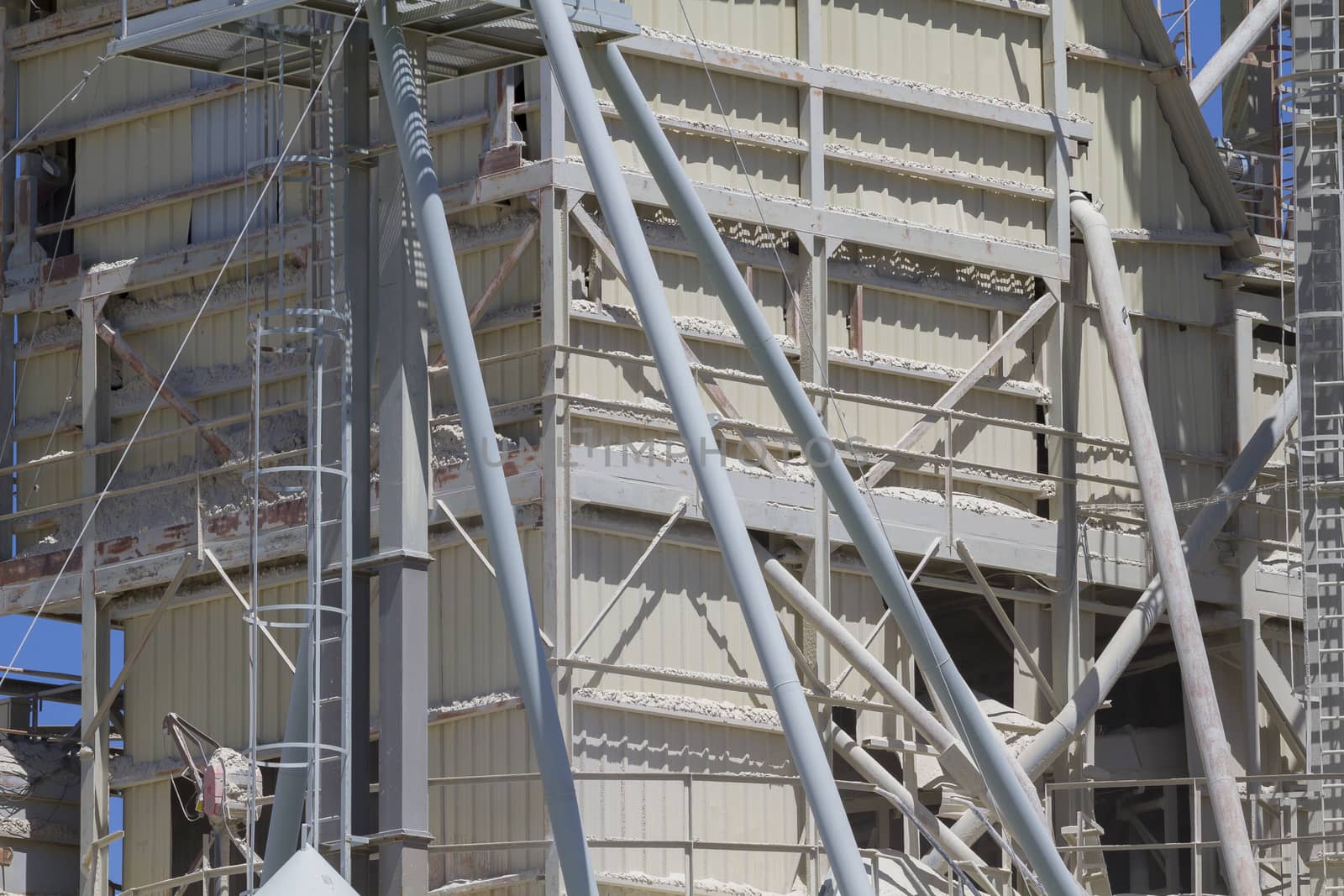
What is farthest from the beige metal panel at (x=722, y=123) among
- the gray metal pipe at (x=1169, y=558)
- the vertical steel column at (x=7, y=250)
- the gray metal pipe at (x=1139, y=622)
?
the vertical steel column at (x=7, y=250)

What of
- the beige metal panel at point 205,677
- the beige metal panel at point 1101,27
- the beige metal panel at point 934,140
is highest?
the beige metal panel at point 1101,27

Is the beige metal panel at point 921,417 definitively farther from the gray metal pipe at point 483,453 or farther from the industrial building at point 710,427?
the gray metal pipe at point 483,453

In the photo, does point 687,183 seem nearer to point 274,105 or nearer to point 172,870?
point 274,105

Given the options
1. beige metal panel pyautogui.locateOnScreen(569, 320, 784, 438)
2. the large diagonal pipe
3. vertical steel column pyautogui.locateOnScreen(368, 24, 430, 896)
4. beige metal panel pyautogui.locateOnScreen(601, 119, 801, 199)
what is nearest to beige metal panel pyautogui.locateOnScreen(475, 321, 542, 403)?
beige metal panel pyautogui.locateOnScreen(569, 320, 784, 438)

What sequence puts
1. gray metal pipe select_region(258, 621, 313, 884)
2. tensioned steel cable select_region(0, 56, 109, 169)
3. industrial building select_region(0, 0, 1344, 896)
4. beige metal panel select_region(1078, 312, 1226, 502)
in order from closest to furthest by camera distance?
1. gray metal pipe select_region(258, 621, 313, 884)
2. industrial building select_region(0, 0, 1344, 896)
3. tensioned steel cable select_region(0, 56, 109, 169)
4. beige metal panel select_region(1078, 312, 1226, 502)

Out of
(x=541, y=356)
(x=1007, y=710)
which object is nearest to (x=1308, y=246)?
(x=1007, y=710)

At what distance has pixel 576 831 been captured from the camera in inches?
923

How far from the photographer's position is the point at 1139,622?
33844mm

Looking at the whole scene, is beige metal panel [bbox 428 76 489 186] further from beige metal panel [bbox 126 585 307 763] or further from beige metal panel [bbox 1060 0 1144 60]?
→ beige metal panel [bbox 1060 0 1144 60]

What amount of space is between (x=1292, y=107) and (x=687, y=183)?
392 inches

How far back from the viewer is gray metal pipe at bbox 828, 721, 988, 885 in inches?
1213

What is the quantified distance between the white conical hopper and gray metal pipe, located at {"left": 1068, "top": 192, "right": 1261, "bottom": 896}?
11115 mm

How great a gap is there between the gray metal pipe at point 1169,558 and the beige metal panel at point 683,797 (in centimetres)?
454

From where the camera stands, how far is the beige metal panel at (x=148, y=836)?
32562 mm
